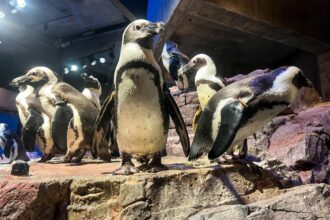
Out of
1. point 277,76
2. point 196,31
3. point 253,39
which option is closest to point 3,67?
point 196,31

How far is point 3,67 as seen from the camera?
8.45 m

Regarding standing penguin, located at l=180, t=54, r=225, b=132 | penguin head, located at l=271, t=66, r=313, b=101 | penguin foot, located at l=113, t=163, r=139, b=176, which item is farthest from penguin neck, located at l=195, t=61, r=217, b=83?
penguin foot, located at l=113, t=163, r=139, b=176

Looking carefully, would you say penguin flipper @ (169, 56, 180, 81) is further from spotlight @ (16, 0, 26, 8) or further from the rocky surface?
the rocky surface

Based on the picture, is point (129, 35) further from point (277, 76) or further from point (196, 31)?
point (196, 31)

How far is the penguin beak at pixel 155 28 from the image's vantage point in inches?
80.5

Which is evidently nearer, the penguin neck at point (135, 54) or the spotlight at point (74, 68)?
the penguin neck at point (135, 54)

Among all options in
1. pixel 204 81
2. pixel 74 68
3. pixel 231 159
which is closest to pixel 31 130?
pixel 204 81

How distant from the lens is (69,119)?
10.0 feet

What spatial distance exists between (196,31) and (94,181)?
4.91 m

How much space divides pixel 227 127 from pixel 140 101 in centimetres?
57

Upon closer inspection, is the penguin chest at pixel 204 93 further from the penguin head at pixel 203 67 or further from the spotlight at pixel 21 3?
the spotlight at pixel 21 3

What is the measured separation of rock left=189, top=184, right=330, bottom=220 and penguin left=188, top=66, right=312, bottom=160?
0.43 m

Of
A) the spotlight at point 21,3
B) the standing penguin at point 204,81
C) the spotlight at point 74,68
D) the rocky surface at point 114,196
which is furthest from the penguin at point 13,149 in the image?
the spotlight at point 74,68

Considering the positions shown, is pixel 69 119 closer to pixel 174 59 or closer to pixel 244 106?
pixel 244 106
